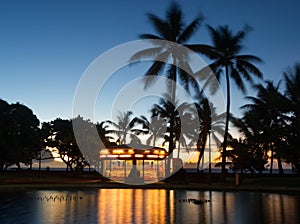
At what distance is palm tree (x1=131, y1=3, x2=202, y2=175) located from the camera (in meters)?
34.5

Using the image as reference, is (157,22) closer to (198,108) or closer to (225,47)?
(225,47)

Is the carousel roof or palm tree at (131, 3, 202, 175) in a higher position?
palm tree at (131, 3, 202, 175)

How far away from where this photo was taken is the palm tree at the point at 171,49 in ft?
113

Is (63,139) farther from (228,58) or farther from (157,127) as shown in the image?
(228,58)

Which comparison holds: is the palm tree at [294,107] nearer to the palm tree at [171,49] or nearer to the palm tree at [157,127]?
the palm tree at [171,49]

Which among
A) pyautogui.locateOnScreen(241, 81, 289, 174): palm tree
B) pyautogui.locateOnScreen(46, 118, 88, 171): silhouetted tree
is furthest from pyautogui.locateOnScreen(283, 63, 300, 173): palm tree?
pyautogui.locateOnScreen(46, 118, 88, 171): silhouetted tree

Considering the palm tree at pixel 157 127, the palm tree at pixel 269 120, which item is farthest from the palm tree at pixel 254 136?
the palm tree at pixel 157 127

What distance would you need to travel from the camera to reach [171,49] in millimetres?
35094

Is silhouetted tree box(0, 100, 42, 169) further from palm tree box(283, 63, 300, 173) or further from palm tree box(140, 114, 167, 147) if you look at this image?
palm tree box(283, 63, 300, 173)

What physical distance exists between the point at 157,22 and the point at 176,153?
3379 centimetres

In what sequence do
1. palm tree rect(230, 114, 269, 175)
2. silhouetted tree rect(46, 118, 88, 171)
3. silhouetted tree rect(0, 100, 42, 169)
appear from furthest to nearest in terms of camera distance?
silhouetted tree rect(46, 118, 88, 171), silhouetted tree rect(0, 100, 42, 169), palm tree rect(230, 114, 269, 175)

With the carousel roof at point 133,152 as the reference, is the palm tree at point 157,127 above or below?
above

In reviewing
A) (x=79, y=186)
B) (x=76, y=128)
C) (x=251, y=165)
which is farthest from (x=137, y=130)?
(x=79, y=186)

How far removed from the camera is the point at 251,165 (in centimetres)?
4688
